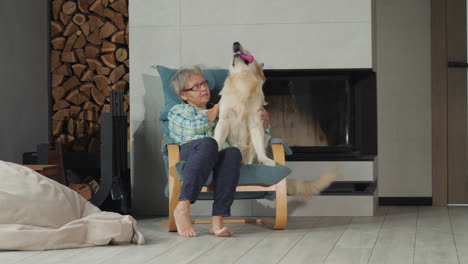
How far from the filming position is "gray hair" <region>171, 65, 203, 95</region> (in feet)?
12.6

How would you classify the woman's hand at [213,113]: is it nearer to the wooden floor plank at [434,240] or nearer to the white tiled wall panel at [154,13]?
the white tiled wall panel at [154,13]

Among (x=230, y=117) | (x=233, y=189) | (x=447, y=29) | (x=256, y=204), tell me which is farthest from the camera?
(x=447, y=29)

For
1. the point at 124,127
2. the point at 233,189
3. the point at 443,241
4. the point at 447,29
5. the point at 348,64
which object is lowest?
the point at 443,241

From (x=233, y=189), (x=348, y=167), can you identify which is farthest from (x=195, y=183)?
(x=348, y=167)

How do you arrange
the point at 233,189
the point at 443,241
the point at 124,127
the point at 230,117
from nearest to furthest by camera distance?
the point at 443,241 → the point at 233,189 → the point at 230,117 → the point at 124,127

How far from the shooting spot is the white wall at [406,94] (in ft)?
16.6

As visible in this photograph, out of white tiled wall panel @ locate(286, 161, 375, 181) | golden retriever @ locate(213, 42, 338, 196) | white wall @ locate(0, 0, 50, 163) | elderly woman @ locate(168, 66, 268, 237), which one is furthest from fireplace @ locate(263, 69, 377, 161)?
white wall @ locate(0, 0, 50, 163)

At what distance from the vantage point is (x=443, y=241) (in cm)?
316

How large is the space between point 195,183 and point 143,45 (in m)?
1.45

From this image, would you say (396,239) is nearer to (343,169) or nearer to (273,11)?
(343,169)

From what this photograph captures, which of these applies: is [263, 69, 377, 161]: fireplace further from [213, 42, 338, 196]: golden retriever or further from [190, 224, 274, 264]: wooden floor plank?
[190, 224, 274, 264]: wooden floor plank

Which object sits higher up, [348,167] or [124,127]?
[124,127]

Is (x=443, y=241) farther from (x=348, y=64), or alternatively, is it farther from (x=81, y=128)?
(x=81, y=128)

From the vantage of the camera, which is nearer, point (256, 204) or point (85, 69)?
point (256, 204)
